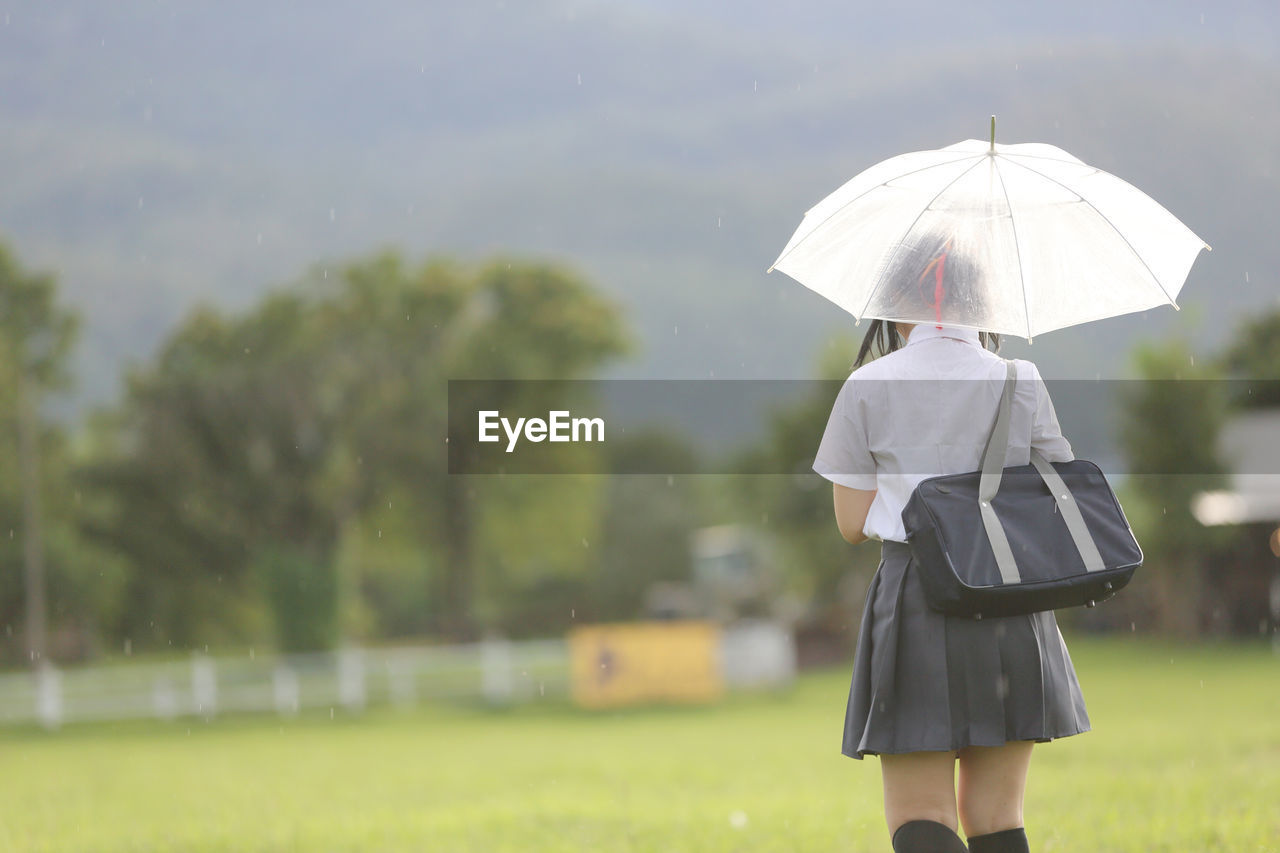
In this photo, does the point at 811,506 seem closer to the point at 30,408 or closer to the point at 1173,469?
the point at 1173,469

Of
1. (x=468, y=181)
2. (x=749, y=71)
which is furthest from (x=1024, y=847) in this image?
(x=749, y=71)

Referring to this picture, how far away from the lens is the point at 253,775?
938cm

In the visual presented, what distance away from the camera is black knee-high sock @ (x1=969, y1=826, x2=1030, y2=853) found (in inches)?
90.8

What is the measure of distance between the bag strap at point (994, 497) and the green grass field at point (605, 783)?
2.07 meters

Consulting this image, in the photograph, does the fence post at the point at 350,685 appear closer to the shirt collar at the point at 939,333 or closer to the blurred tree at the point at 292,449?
the blurred tree at the point at 292,449

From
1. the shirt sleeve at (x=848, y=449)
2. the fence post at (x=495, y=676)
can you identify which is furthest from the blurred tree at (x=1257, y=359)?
the shirt sleeve at (x=848, y=449)

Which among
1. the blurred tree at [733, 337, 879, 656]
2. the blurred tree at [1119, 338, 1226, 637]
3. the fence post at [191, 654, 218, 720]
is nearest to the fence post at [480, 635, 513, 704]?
the fence post at [191, 654, 218, 720]

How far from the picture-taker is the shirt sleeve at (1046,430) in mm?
2268

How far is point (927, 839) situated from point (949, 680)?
0.26 meters

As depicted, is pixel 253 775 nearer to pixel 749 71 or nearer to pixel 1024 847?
pixel 1024 847

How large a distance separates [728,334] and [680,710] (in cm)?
9732

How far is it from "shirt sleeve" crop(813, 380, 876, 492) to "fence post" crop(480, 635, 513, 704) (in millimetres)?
15070

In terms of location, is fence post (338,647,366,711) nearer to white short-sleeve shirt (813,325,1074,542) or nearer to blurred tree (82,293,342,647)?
blurred tree (82,293,342,647)

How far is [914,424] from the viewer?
2225mm
